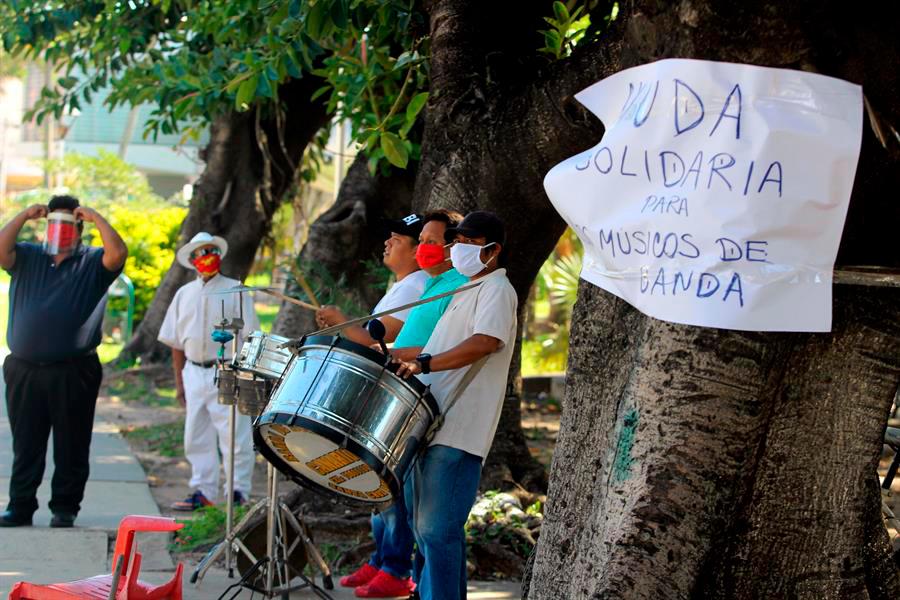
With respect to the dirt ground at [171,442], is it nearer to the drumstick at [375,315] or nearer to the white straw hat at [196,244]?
the white straw hat at [196,244]

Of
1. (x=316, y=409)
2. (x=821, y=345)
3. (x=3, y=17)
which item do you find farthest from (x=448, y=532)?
(x=3, y=17)

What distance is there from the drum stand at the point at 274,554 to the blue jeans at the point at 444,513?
3.05ft

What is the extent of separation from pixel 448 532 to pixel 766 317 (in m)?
1.96

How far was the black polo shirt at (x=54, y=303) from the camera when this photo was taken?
761cm

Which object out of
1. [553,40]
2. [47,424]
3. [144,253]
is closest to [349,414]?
[553,40]

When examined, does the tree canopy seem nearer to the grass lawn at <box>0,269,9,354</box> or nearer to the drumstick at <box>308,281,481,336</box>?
the drumstick at <box>308,281,481,336</box>

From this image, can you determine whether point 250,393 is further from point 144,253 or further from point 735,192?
point 144,253

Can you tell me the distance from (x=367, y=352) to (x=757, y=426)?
61.6 inches

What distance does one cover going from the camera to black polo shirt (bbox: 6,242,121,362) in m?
7.61

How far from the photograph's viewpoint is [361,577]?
21.2 feet

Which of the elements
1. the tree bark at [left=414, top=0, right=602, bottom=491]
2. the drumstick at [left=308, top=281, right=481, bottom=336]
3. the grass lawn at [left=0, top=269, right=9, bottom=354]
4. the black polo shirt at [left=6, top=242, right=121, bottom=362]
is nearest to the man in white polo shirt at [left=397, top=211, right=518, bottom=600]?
the drumstick at [left=308, top=281, right=481, bottom=336]

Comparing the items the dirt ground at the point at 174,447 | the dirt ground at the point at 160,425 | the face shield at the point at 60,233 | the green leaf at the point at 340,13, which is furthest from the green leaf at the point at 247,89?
the dirt ground at the point at 160,425

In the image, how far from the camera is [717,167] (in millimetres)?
3730

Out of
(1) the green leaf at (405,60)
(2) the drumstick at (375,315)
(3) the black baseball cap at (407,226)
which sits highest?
(1) the green leaf at (405,60)
